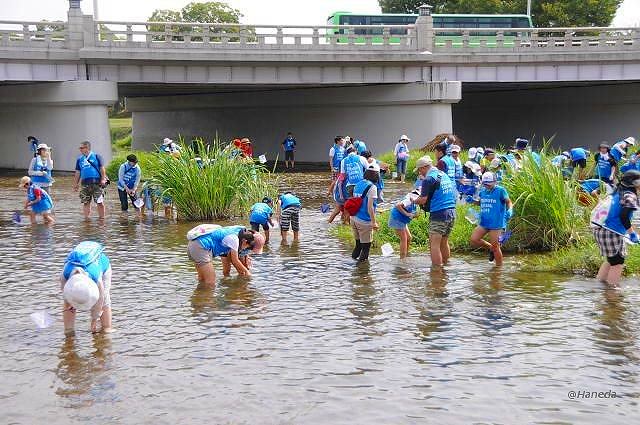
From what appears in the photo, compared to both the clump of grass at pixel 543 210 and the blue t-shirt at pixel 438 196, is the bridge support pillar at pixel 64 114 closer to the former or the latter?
the clump of grass at pixel 543 210

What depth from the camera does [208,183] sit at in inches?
692

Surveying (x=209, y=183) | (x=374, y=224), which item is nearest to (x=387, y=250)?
(x=374, y=224)

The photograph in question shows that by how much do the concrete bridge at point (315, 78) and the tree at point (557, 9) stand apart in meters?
17.8

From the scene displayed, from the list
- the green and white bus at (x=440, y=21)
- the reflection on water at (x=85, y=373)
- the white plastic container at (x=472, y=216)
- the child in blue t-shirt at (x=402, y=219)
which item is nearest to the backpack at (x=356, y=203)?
the child in blue t-shirt at (x=402, y=219)

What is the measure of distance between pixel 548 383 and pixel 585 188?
878 cm

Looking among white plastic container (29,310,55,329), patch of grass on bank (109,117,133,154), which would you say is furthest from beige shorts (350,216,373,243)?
patch of grass on bank (109,117,133,154)

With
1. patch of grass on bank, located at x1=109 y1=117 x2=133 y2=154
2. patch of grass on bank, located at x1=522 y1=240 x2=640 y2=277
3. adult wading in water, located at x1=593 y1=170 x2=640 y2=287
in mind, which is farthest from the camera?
patch of grass on bank, located at x1=109 y1=117 x2=133 y2=154

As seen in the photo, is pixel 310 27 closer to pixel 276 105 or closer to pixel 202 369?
pixel 276 105

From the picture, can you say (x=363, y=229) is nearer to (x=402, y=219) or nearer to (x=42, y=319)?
(x=402, y=219)

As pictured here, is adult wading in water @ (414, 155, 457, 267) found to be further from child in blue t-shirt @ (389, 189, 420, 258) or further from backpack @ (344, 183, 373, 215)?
backpack @ (344, 183, 373, 215)

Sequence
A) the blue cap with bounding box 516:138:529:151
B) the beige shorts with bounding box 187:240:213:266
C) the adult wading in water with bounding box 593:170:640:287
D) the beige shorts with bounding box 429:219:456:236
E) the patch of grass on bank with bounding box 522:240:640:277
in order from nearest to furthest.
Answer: the adult wading in water with bounding box 593:170:640:287 → the beige shorts with bounding box 187:240:213:266 → the patch of grass on bank with bounding box 522:240:640:277 → the beige shorts with bounding box 429:219:456:236 → the blue cap with bounding box 516:138:529:151

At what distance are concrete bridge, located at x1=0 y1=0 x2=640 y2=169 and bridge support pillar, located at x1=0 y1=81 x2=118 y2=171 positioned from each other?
5 cm

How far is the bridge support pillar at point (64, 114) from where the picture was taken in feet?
108

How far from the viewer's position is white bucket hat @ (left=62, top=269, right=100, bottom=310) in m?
7.89
